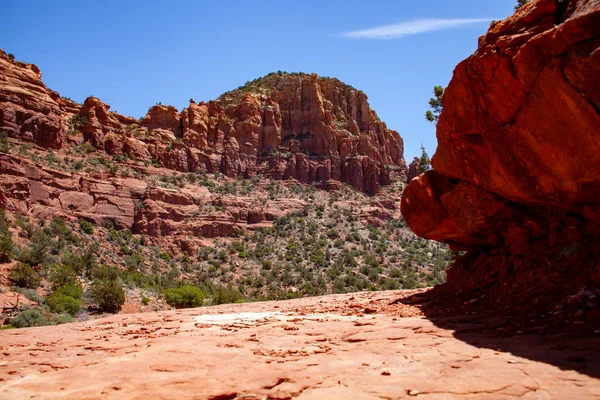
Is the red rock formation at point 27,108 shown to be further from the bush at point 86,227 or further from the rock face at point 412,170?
the rock face at point 412,170

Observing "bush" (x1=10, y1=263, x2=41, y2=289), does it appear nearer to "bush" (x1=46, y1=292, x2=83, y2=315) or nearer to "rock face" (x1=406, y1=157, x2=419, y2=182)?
"bush" (x1=46, y1=292, x2=83, y2=315)

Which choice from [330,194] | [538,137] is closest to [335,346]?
[538,137]

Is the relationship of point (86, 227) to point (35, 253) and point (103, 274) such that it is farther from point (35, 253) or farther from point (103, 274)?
point (103, 274)

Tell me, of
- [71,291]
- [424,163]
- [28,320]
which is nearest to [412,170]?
[424,163]

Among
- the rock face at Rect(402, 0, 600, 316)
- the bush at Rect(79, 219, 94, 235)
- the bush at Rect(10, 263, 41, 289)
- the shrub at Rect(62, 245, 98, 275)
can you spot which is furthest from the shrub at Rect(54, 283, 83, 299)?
the rock face at Rect(402, 0, 600, 316)

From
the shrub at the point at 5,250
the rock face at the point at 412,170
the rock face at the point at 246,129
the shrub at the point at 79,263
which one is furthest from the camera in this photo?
the rock face at the point at 412,170

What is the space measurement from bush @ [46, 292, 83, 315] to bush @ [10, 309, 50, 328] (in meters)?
3.43

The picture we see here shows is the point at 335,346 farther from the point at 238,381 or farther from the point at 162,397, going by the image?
the point at 162,397

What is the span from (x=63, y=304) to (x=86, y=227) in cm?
2456

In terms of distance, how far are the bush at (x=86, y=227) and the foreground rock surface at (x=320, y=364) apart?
3833 cm

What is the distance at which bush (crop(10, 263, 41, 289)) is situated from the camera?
2641 centimetres

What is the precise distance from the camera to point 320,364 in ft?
21.7

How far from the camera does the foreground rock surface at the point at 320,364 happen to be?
529 cm

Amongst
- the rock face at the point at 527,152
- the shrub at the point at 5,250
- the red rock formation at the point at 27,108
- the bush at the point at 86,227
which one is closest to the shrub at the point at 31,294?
the shrub at the point at 5,250
